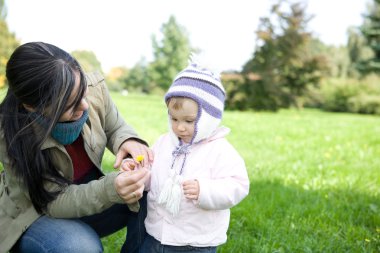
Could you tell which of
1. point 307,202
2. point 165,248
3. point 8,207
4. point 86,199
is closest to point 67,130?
point 86,199

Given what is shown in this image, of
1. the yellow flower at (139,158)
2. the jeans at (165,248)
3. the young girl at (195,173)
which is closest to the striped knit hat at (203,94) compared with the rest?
the young girl at (195,173)

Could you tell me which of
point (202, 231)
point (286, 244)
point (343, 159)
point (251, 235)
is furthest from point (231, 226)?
point (343, 159)

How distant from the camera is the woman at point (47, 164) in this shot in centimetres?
184

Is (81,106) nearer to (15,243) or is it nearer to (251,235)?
(15,243)

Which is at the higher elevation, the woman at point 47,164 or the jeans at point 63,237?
the woman at point 47,164

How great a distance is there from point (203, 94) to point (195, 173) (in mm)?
377

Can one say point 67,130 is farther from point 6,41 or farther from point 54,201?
point 6,41

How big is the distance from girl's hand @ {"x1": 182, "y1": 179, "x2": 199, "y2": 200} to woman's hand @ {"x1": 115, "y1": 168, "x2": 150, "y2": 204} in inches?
7.7

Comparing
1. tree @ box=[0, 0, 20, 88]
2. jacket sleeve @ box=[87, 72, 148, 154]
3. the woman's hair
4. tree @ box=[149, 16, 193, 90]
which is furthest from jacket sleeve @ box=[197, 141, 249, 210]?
tree @ box=[149, 16, 193, 90]

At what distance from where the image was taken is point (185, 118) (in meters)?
2.04

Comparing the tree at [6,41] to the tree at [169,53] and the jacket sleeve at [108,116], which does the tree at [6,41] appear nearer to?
the tree at [169,53]

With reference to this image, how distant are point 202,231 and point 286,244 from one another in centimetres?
101

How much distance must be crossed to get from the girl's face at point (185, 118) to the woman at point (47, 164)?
10.5 inches

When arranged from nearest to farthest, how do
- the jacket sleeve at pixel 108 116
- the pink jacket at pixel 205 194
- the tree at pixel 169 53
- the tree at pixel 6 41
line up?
the pink jacket at pixel 205 194 < the jacket sleeve at pixel 108 116 < the tree at pixel 6 41 < the tree at pixel 169 53
